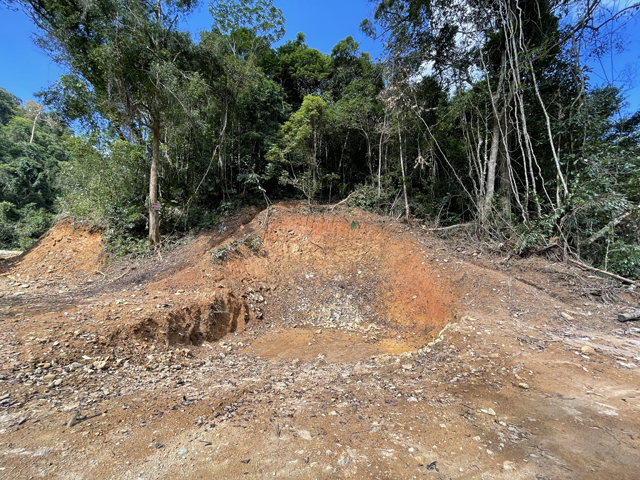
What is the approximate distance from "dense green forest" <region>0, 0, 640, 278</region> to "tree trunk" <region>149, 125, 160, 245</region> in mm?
36

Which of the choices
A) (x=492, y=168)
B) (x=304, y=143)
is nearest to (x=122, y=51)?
(x=304, y=143)

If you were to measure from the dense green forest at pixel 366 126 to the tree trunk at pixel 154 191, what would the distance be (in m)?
0.04

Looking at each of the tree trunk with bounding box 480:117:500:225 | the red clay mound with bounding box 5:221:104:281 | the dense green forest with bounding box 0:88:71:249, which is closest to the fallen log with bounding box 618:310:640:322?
the tree trunk with bounding box 480:117:500:225

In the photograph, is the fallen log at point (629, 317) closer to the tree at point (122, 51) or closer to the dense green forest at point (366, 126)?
the dense green forest at point (366, 126)

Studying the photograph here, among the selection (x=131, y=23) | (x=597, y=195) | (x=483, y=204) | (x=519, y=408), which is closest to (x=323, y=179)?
(x=483, y=204)

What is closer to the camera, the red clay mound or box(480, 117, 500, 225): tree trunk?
box(480, 117, 500, 225): tree trunk

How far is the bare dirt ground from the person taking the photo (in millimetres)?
1880

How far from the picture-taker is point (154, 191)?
765 cm

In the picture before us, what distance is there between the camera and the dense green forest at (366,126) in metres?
6.16

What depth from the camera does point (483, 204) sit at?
24.7 feet

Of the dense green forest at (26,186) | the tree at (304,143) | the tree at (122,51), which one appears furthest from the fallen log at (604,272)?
the dense green forest at (26,186)

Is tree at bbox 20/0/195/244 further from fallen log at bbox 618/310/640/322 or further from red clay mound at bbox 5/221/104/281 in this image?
fallen log at bbox 618/310/640/322

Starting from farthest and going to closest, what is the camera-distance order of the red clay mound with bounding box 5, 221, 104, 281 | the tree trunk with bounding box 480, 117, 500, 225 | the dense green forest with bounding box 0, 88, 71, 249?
the dense green forest with bounding box 0, 88, 71, 249
the red clay mound with bounding box 5, 221, 104, 281
the tree trunk with bounding box 480, 117, 500, 225

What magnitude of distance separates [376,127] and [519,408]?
347 inches
